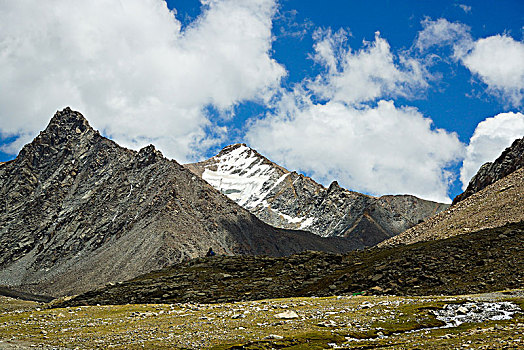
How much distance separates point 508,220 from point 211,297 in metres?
55.0

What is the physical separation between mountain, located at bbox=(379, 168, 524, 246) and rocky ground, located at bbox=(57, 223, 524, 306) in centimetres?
1749

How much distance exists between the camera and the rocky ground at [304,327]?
28.5 meters

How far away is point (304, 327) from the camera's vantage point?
34375mm

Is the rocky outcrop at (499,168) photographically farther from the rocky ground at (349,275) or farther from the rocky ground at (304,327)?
the rocky ground at (304,327)

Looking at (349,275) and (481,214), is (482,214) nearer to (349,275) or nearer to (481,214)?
(481,214)

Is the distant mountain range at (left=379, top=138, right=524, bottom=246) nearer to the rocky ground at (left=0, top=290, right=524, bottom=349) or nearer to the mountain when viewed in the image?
the mountain

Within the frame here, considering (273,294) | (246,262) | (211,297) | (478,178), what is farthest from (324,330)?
(478,178)

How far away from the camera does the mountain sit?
86.2 metres

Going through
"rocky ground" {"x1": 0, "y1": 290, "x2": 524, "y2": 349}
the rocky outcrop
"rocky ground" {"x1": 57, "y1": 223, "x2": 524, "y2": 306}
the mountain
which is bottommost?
"rocky ground" {"x1": 0, "y1": 290, "x2": 524, "y2": 349}

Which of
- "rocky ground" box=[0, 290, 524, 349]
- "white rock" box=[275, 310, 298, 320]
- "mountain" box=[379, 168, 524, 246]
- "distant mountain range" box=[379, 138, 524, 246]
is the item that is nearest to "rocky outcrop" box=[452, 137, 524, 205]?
"distant mountain range" box=[379, 138, 524, 246]

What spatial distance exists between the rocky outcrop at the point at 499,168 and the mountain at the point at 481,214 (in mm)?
18870

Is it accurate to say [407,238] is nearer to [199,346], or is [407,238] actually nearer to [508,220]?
[508,220]

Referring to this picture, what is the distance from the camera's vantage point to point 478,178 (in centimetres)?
14450

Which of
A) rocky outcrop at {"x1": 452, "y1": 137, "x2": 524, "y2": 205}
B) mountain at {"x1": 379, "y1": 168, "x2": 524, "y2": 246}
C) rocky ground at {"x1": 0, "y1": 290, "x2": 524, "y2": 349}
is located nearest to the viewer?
rocky ground at {"x1": 0, "y1": 290, "x2": 524, "y2": 349}
